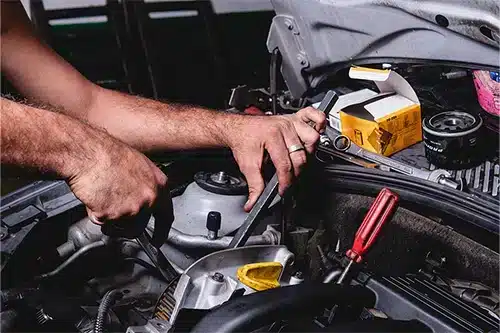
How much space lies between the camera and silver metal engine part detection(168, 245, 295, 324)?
2.96 feet

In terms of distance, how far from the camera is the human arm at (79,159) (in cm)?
89

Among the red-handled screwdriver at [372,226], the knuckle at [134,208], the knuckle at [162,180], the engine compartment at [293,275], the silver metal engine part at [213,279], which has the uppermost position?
the knuckle at [162,180]

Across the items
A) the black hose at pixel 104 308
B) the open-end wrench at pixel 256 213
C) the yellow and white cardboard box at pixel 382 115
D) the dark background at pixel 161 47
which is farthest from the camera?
the dark background at pixel 161 47

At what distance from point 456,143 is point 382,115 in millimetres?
146

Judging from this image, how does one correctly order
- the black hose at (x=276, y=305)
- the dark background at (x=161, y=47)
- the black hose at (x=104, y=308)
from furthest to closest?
1. the dark background at (x=161, y=47)
2. the black hose at (x=104, y=308)
3. the black hose at (x=276, y=305)

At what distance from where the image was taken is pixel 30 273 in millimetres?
1071

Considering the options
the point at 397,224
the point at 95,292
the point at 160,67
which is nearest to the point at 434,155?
the point at 397,224

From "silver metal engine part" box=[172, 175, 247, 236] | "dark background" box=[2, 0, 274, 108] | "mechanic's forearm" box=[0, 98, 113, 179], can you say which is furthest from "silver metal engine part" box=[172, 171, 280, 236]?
"dark background" box=[2, 0, 274, 108]

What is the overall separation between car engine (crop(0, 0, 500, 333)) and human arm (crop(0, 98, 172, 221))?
7 centimetres

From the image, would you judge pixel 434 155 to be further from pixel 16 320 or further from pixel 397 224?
pixel 16 320

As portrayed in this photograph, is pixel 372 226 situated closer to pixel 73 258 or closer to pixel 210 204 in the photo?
pixel 210 204

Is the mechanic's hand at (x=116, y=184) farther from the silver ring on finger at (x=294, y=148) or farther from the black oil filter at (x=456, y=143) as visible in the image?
the black oil filter at (x=456, y=143)

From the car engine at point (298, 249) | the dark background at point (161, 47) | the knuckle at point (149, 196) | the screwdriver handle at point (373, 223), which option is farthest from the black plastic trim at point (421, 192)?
the dark background at point (161, 47)

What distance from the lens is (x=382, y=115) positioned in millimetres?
1161
